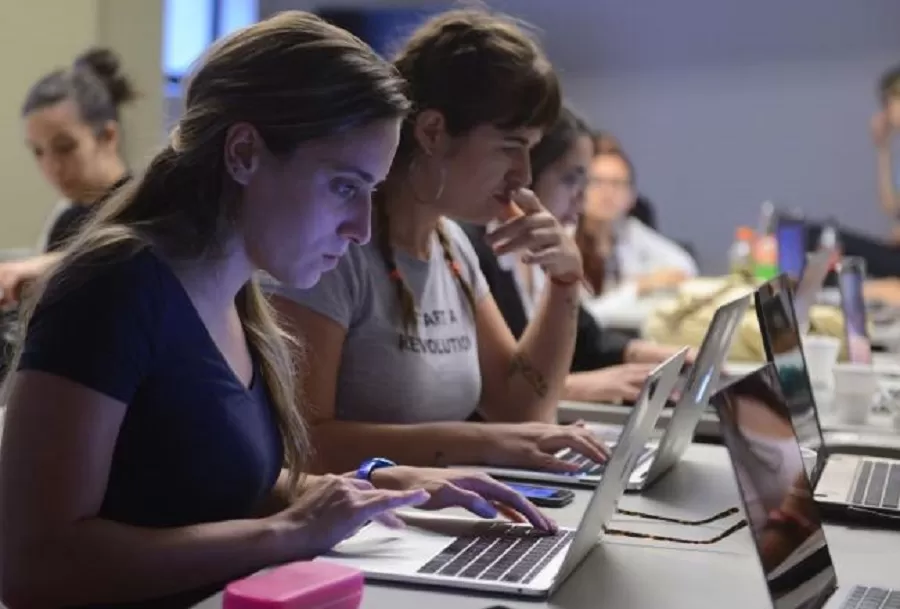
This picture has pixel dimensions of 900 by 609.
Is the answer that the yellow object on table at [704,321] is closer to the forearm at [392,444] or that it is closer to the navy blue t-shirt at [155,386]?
the forearm at [392,444]

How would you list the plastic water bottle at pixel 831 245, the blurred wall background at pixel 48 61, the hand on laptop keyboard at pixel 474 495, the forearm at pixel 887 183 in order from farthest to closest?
the forearm at pixel 887 183, the blurred wall background at pixel 48 61, the plastic water bottle at pixel 831 245, the hand on laptop keyboard at pixel 474 495

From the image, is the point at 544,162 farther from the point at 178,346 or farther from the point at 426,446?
the point at 178,346

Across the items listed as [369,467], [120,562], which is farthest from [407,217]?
[120,562]

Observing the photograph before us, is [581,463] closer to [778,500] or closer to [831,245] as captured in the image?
[778,500]

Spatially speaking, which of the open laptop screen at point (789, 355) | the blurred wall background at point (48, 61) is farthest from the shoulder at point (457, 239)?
the blurred wall background at point (48, 61)

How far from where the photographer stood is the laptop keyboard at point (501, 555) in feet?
4.19

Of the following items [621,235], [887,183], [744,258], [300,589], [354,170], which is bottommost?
[621,235]

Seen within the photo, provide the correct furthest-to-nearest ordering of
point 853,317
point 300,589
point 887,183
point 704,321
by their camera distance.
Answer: point 887,183 < point 704,321 < point 853,317 < point 300,589

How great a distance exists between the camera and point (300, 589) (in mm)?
1044

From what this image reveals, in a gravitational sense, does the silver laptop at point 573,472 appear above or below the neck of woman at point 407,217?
below

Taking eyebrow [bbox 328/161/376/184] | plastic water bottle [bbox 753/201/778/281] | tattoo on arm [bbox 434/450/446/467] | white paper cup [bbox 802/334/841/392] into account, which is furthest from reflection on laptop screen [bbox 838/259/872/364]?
eyebrow [bbox 328/161/376/184]

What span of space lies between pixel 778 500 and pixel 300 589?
430mm

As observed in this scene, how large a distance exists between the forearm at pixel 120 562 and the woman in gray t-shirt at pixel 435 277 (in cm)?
54

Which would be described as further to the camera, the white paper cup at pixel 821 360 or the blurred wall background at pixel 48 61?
the blurred wall background at pixel 48 61
